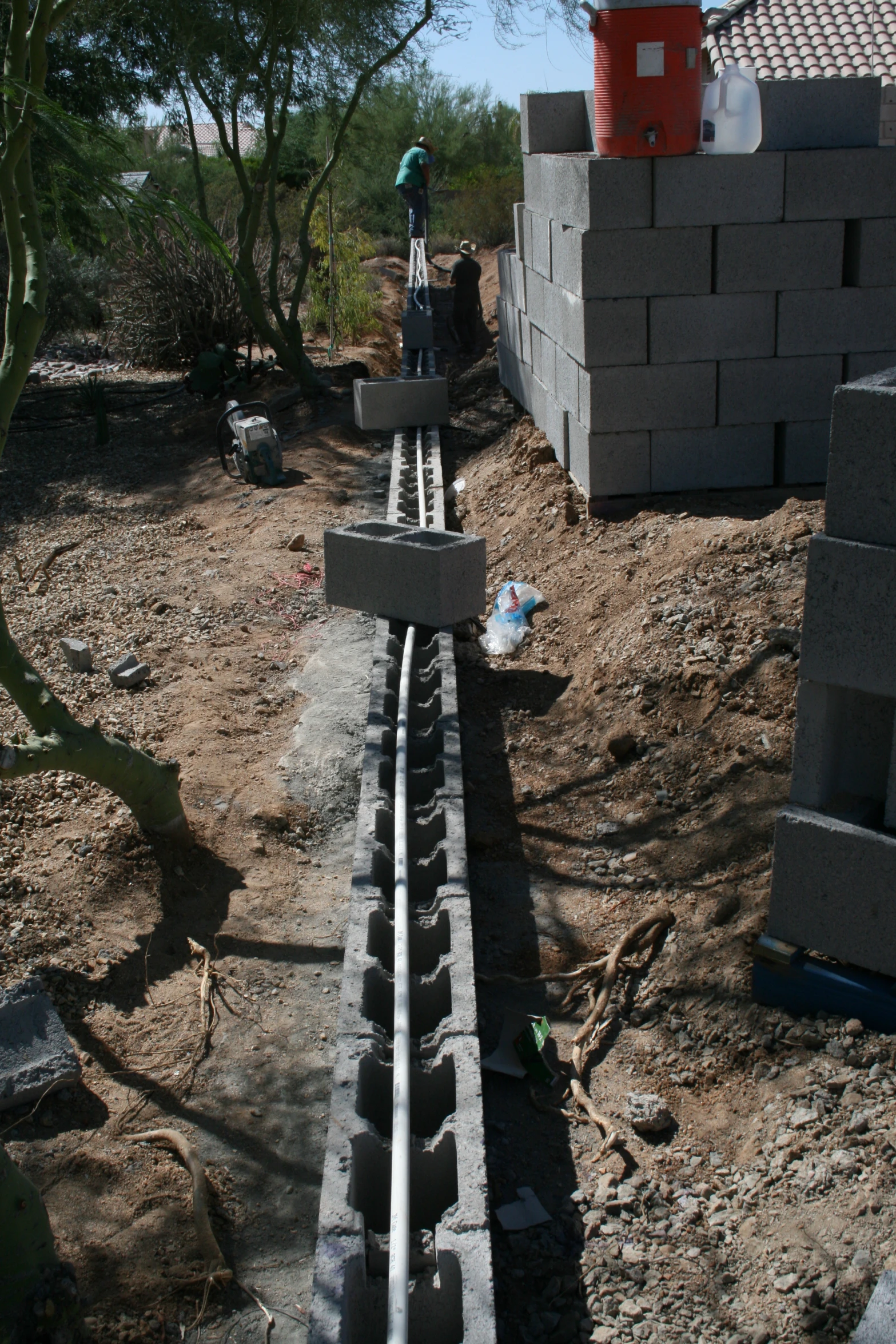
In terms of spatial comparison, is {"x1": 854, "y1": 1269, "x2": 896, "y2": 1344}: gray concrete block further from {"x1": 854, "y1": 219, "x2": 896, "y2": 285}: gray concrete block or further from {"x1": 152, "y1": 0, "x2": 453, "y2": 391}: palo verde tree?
{"x1": 152, "y1": 0, "x2": 453, "y2": 391}: palo verde tree

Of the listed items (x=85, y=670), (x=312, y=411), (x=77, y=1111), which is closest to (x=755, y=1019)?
(x=77, y=1111)

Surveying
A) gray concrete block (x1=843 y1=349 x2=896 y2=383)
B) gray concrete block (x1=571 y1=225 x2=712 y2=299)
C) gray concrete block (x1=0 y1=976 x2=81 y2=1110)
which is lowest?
gray concrete block (x1=0 y1=976 x2=81 y2=1110)

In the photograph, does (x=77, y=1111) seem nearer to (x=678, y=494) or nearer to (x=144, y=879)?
(x=144, y=879)

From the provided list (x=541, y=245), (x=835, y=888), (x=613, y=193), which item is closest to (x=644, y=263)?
(x=613, y=193)

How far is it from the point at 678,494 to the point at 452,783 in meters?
4.06

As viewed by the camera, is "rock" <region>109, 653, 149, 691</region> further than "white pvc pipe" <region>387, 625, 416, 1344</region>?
Yes

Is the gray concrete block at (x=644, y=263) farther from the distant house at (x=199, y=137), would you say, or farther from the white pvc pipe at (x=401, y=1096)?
the distant house at (x=199, y=137)

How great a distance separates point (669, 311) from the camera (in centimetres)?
792

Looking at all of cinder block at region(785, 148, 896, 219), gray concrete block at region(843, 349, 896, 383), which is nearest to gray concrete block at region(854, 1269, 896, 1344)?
gray concrete block at region(843, 349, 896, 383)

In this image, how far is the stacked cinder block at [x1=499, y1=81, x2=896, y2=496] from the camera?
7.64 metres

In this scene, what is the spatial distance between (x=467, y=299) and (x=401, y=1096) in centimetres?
1667

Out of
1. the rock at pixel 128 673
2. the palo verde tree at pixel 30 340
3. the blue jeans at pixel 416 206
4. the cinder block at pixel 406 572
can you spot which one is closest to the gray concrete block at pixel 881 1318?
the palo verde tree at pixel 30 340

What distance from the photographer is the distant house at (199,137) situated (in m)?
18.5

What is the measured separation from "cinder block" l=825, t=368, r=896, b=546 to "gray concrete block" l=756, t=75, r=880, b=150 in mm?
5366
